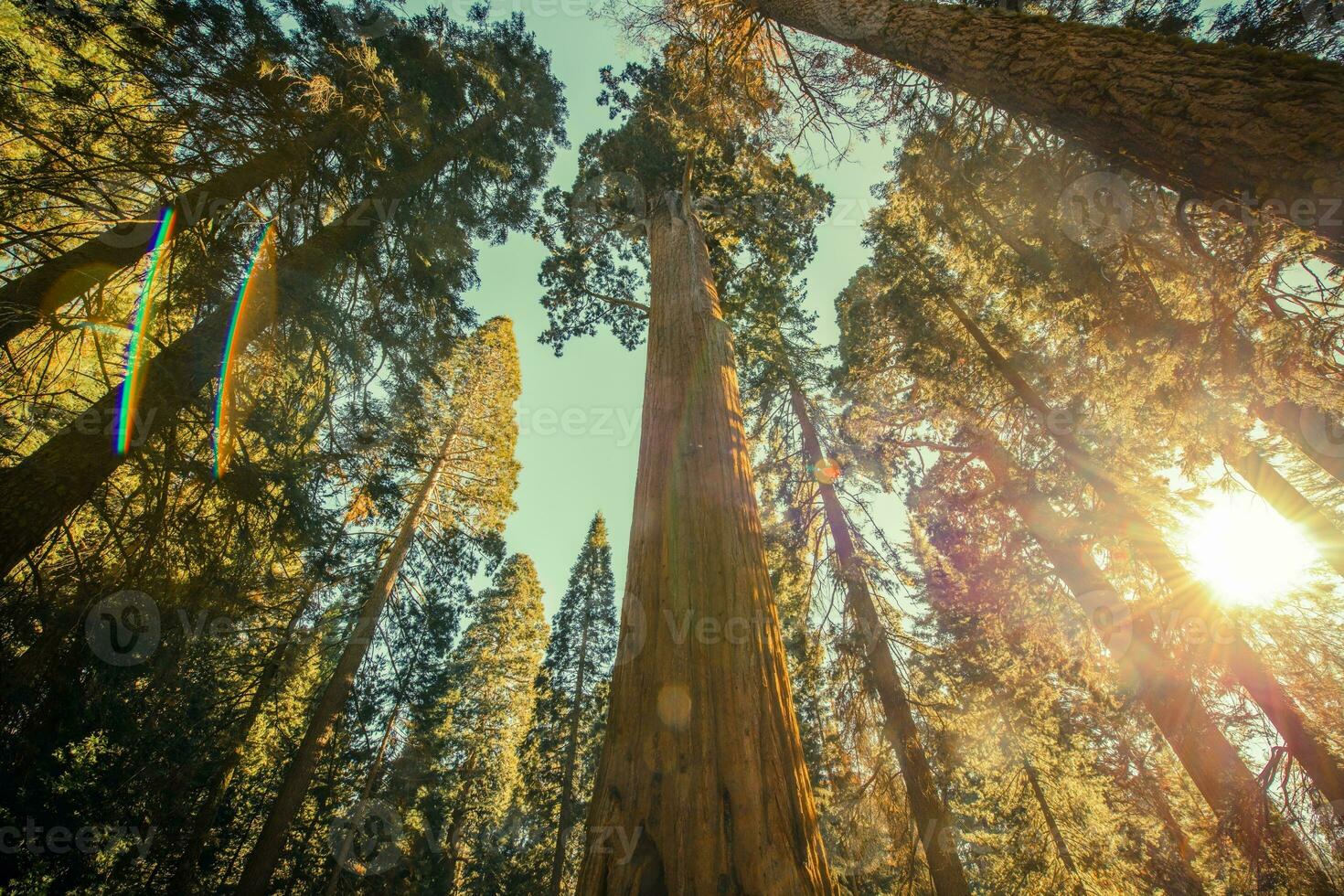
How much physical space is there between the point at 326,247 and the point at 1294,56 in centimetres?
769

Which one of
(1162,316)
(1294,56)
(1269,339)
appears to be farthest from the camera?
(1162,316)

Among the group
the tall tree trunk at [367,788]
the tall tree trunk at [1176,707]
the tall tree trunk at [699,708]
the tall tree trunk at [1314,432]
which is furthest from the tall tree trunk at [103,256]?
the tall tree trunk at [367,788]

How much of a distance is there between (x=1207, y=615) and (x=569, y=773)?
17977mm

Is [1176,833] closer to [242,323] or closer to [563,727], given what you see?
[242,323]

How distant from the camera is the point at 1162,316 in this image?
4.89m

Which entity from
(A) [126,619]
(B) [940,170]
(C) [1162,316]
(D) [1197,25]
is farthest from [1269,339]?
(A) [126,619]

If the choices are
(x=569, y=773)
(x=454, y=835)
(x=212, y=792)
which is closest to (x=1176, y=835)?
(x=569, y=773)

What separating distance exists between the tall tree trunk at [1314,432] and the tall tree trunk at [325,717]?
44.2ft

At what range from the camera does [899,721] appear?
582 centimetres

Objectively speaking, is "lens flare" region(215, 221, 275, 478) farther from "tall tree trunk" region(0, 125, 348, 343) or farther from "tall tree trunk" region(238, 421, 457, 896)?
"tall tree trunk" region(238, 421, 457, 896)

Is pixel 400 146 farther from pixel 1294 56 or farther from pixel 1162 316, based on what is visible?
pixel 1162 316

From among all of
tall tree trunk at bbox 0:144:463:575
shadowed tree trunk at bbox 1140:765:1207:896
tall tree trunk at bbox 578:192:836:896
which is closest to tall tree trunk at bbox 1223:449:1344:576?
shadowed tree trunk at bbox 1140:765:1207:896

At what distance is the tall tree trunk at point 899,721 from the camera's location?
5.10 meters

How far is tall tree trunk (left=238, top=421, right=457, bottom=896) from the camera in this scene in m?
6.61
